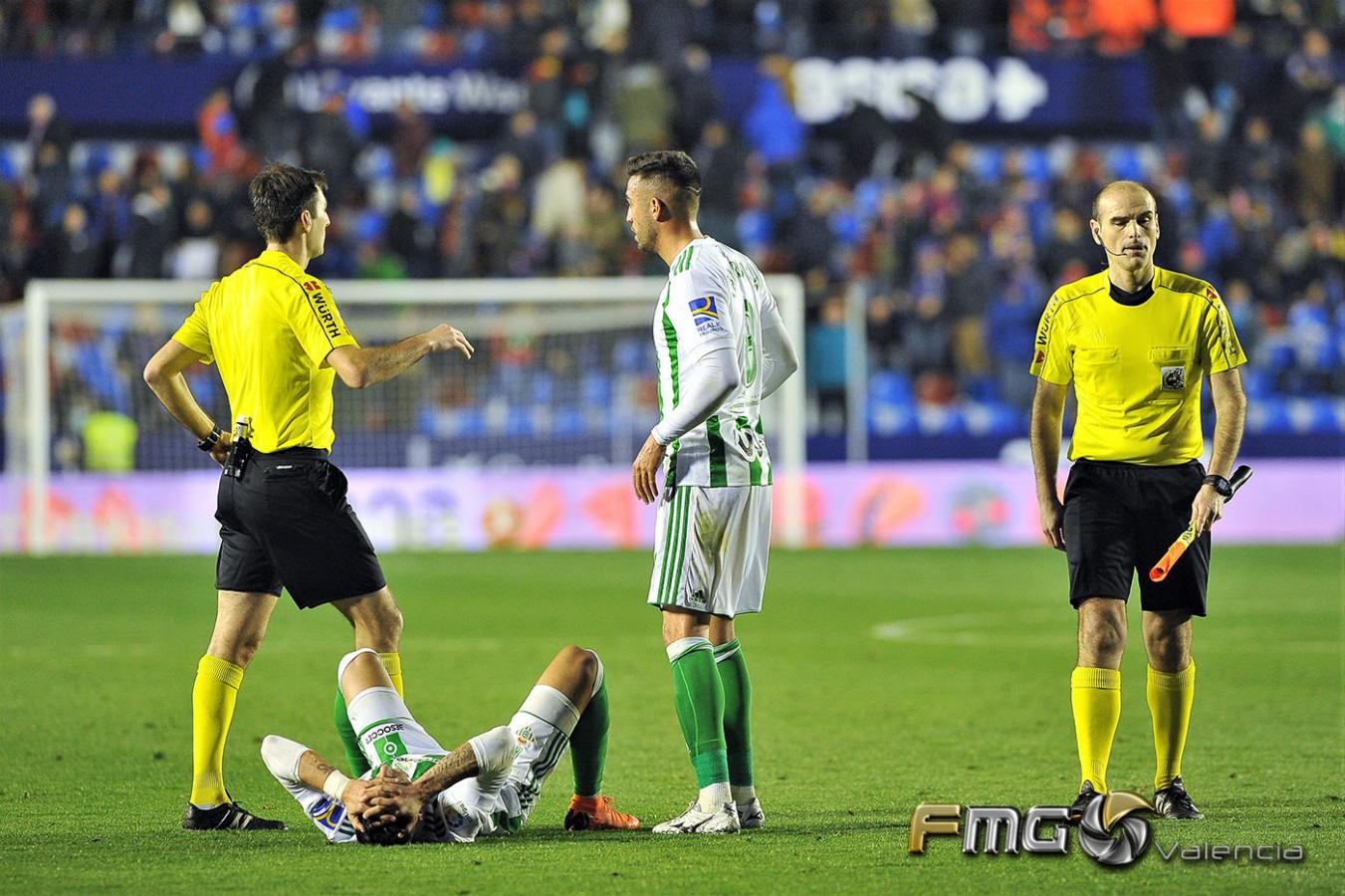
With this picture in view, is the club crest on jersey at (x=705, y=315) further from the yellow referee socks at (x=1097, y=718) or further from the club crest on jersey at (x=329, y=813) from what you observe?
the club crest on jersey at (x=329, y=813)

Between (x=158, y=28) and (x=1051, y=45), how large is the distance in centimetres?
1098

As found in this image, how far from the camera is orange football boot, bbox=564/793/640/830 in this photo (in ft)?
19.3

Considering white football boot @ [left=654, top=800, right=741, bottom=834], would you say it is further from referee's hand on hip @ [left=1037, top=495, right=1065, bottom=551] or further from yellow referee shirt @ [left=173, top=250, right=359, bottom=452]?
yellow referee shirt @ [left=173, top=250, right=359, bottom=452]

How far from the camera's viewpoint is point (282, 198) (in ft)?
19.3

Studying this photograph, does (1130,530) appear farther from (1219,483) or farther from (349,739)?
(349,739)

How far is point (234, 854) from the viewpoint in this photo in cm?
546

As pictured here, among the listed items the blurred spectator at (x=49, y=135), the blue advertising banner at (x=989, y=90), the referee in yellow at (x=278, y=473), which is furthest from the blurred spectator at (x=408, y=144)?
the referee in yellow at (x=278, y=473)

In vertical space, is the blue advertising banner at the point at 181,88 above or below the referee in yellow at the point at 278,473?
above

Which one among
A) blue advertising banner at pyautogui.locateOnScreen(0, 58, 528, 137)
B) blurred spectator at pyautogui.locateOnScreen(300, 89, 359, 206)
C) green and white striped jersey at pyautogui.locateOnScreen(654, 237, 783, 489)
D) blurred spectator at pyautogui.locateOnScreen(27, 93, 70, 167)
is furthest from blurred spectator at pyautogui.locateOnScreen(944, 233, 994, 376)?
green and white striped jersey at pyautogui.locateOnScreen(654, 237, 783, 489)

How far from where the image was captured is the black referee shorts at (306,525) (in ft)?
19.1

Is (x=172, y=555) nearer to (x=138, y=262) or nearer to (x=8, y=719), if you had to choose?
(x=138, y=262)

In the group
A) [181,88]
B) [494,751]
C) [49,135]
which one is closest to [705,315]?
[494,751]

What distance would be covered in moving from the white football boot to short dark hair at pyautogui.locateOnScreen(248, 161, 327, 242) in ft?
6.69

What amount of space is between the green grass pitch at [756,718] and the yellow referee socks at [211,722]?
0.57 feet
